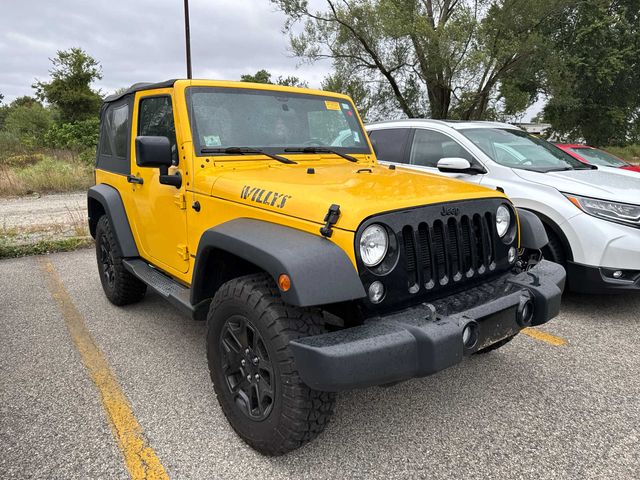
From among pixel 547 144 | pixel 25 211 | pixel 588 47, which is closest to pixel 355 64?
pixel 588 47

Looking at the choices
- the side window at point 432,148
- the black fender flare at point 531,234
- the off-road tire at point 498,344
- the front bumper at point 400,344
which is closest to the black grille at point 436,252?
the front bumper at point 400,344

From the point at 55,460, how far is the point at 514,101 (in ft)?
69.0

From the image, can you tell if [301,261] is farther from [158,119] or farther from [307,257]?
[158,119]

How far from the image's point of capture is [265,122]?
3.31 metres

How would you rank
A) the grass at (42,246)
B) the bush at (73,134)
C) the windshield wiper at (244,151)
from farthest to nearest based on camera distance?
1. the bush at (73,134)
2. the grass at (42,246)
3. the windshield wiper at (244,151)

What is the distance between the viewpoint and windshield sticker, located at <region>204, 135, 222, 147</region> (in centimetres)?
307

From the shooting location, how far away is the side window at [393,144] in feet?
19.0

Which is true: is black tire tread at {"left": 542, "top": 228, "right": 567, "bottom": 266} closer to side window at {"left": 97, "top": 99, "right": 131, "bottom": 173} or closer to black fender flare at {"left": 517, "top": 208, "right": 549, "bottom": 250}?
black fender flare at {"left": 517, "top": 208, "right": 549, "bottom": 250}

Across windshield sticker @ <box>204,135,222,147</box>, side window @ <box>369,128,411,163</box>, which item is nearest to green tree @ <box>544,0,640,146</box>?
side window @ <box>369,128,411,163</box>

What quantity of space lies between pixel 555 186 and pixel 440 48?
14.6m

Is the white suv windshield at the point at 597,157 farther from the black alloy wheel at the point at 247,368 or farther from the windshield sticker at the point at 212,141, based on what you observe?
the black alloy wheel at the point at 247,368

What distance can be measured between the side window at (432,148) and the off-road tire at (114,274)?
10.9ft

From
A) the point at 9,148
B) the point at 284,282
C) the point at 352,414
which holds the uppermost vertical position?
the point at 284,282

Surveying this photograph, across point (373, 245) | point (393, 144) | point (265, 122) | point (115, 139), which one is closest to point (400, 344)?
point (373, 245)
